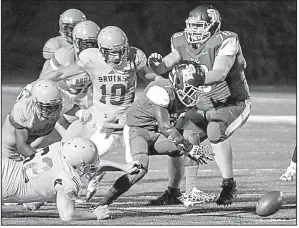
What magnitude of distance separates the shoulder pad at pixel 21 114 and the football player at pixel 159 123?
66cm

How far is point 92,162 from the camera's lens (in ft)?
18.8

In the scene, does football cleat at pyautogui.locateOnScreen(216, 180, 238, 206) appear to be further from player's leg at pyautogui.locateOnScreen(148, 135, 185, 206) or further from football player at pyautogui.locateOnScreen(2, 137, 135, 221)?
football player at pyautogui.locateOnScreen(2, 137, 135, 221)

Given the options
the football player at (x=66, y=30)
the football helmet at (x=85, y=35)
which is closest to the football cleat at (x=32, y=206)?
the football helmet at (x=85, y=35)

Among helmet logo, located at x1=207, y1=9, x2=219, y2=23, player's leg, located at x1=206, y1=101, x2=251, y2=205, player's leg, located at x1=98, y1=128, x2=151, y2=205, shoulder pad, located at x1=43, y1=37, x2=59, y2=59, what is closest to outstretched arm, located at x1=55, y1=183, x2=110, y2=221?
player's leg, located at x1=98, y1=128, x2=151, y2=205

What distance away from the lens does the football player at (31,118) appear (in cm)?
657

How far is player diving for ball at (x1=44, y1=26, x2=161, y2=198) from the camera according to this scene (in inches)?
287

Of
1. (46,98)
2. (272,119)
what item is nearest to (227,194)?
(46,98)

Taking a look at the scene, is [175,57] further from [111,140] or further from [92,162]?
[92,162]

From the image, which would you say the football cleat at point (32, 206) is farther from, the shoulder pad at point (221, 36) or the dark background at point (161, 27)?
the dark background at point (161, 27)

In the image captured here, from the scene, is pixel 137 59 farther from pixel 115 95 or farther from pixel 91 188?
pixel 91 188

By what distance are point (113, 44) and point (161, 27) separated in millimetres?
7973

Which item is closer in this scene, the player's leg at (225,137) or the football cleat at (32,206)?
the football cleat at (32,206)

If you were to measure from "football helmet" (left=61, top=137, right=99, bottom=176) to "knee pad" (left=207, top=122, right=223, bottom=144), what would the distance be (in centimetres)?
132

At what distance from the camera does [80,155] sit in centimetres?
568
